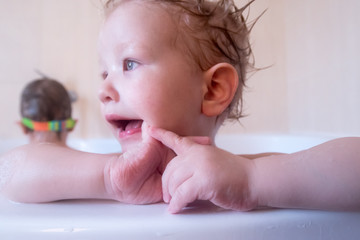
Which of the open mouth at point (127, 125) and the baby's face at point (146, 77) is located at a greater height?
the baby's face at point (146, 77)

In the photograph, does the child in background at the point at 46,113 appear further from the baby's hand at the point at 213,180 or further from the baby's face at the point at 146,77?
the baby's hand at the point at 213,180

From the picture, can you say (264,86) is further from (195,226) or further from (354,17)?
(195,226)

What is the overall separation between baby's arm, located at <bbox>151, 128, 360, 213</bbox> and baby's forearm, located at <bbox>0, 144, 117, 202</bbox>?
0.43 ft

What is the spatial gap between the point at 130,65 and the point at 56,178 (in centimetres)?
24

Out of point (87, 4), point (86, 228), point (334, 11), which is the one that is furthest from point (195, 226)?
point (87, 4)

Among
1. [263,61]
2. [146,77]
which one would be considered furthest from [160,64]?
[263,61]

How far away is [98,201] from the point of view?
425mm

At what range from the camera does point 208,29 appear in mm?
608

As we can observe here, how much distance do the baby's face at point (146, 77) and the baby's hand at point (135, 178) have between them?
107mm

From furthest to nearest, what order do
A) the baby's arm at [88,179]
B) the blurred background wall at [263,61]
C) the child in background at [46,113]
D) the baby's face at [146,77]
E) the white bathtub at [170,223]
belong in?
the child in background at [46,113], the blurred background wall at [263,61], the baby's face at [146,77], the baby's arm at [88,179], the white bathtub at [170,223]

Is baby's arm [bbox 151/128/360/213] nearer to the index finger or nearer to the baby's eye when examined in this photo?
the index finger

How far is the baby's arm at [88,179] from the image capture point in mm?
412

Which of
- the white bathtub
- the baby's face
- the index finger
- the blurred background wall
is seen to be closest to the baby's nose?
the baby's face

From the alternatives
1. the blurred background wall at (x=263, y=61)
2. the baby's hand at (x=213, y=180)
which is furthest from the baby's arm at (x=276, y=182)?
the blurred background wall at (x=263, y=61)
